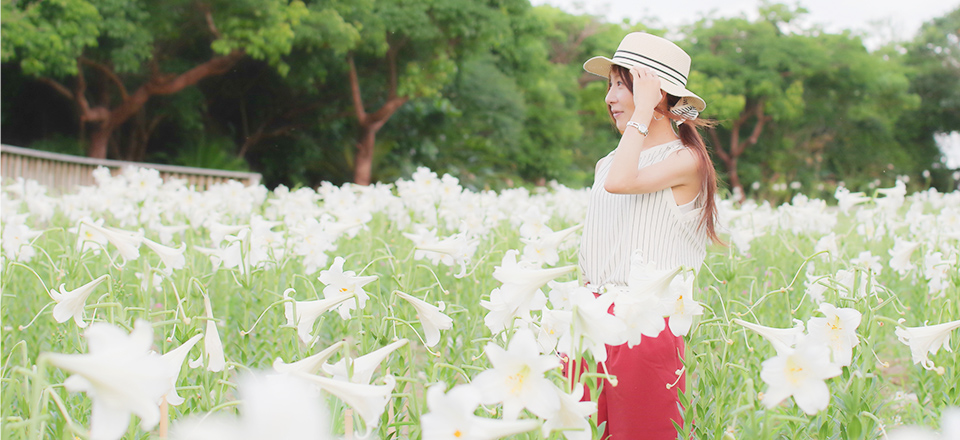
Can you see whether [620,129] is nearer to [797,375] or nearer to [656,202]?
[656,202]

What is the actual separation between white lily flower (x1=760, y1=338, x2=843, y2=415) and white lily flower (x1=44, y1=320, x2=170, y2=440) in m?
0.79

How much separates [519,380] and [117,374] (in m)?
0.48

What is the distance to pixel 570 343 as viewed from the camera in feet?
3.68

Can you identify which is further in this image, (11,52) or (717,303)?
(11,52)

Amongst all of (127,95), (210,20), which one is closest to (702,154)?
(210,20)

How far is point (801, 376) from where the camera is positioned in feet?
3.58

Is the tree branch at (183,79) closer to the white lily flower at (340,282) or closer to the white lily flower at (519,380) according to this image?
Result: the white lily flower at (340,282)

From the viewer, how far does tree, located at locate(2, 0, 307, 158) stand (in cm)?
952

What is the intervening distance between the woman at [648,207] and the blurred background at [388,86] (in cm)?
596

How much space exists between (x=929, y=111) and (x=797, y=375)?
101ft

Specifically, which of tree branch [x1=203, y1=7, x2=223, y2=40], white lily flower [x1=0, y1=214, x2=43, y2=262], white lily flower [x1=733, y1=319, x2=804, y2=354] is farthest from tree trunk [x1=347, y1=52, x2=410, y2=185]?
white lily flower [x1=733, y1=319, x2=804, y2=354]

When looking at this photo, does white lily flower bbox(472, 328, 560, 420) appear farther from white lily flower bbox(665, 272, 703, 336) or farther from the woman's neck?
the woman's neck

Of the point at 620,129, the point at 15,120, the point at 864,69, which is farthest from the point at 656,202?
the point at 864,69

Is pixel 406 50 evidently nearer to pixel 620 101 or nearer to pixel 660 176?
pixel 620 101
